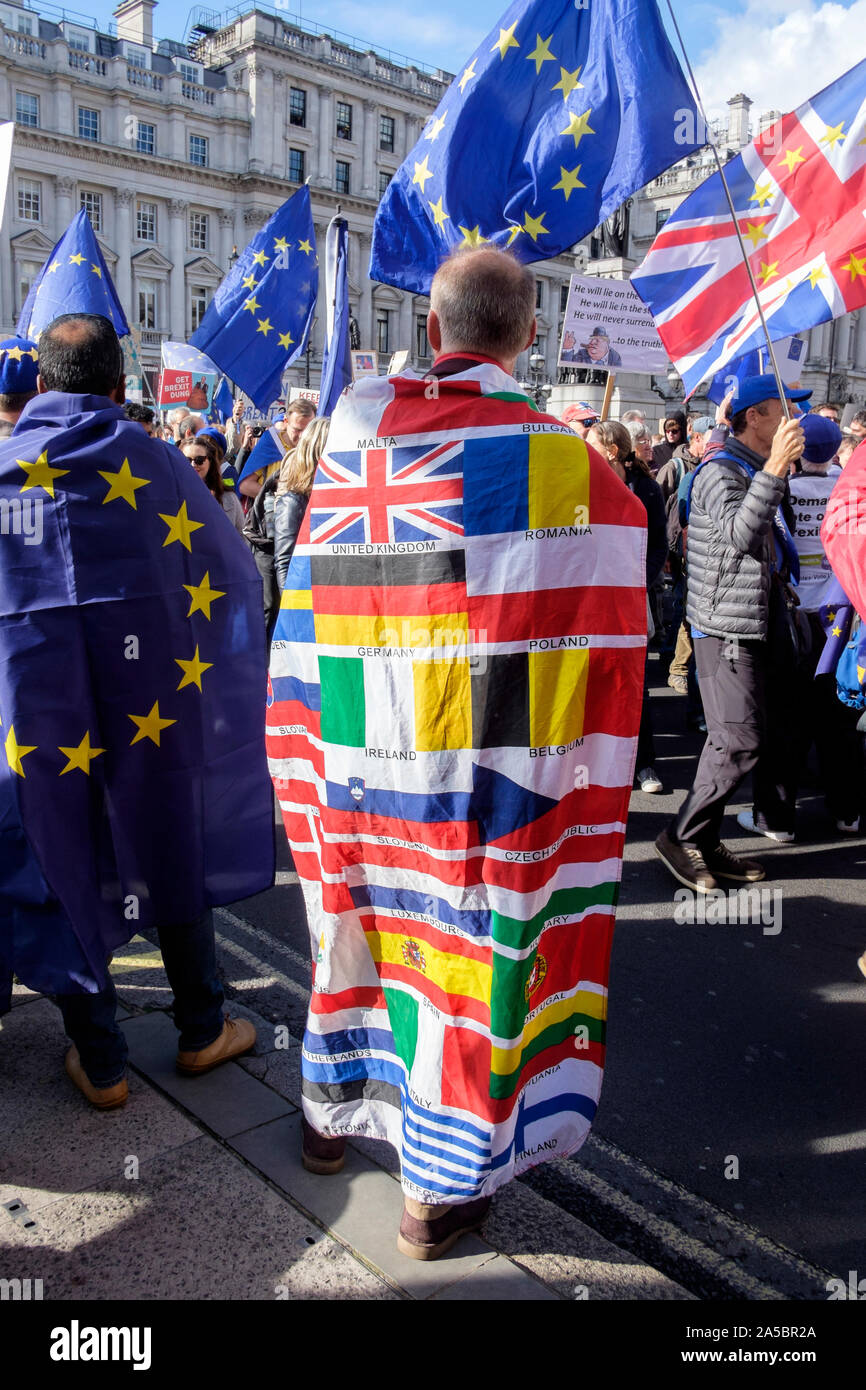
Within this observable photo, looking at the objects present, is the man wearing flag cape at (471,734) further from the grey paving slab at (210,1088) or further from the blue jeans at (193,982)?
the blue jeans at (193,982)

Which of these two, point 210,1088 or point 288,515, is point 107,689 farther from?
point 288,515

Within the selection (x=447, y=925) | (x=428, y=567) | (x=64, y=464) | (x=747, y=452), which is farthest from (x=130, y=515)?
(x=747, y=452)

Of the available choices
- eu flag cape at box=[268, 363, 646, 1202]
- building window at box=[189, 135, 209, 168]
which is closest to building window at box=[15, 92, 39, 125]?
building window at box=[189, 135, 209, 168]

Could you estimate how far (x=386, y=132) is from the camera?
2462 inches

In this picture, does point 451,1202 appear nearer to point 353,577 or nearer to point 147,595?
point 353,577

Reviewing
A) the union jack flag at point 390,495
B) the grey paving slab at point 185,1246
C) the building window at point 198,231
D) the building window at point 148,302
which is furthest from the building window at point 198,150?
the grey paving slab at point 185,1246

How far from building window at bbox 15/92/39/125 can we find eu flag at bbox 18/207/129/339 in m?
51.2

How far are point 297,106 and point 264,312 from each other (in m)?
58.3

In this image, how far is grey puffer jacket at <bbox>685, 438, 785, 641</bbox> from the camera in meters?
4.49

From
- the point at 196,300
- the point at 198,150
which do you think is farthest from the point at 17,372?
the point at 198,150

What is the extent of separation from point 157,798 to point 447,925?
39.9 inches

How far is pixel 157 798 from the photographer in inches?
111

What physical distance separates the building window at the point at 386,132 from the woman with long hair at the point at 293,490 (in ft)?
213
